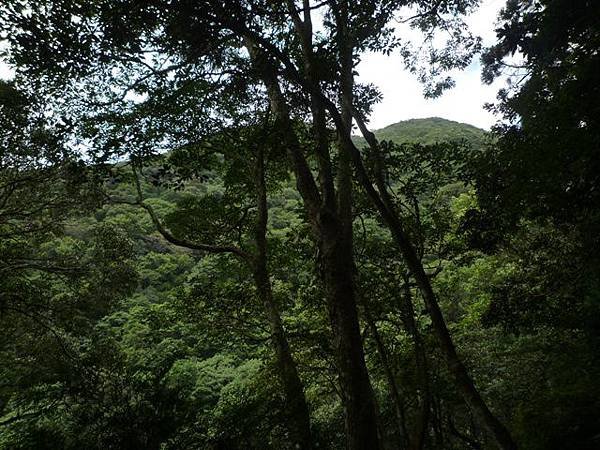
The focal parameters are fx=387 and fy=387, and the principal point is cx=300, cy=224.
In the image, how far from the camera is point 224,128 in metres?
8.25

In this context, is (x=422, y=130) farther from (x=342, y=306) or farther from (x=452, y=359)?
(x=342, y=306)

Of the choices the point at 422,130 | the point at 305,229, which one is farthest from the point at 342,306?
the point at 422,130

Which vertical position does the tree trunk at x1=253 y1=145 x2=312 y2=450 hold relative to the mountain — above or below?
below

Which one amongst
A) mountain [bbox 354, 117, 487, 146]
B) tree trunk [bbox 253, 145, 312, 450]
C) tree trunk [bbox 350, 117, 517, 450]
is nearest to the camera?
tree trunk [bbox 350, 117, 517, 450]

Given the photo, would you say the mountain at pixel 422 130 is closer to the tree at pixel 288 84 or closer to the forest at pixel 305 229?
the forest at pixel 305 229

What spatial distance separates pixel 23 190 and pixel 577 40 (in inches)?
519

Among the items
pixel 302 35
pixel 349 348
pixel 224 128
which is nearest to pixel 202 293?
pixel 224 128

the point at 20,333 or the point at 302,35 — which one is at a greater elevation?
the point at 302,35

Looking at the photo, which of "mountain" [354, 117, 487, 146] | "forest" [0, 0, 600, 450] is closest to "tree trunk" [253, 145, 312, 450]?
"forest" [0, 0, 600, 450]

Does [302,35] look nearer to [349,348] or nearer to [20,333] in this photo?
[349,348]

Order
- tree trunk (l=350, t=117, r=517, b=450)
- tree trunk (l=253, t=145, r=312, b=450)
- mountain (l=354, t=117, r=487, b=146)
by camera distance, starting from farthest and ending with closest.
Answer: mountain (l=354, t=117, r=487, b=146), tree trunk (l=253, t=145, r=312, b=450), tree trunk (l=350, t=117, r=517, b=450)

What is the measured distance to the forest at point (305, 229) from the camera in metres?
4.43

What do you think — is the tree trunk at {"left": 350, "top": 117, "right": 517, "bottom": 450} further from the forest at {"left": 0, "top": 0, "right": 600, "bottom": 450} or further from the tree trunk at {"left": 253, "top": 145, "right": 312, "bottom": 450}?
the tree trunk at {"left": 253, "top": 145, "right": 312, "bottom": 450}

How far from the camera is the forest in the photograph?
4430 millimetres
